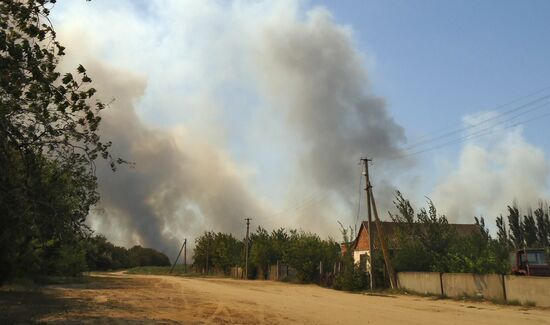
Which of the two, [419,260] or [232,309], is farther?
[419,260]

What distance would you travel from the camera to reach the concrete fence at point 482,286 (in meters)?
22.1

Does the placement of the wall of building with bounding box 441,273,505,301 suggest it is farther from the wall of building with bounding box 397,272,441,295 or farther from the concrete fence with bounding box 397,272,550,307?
the wall of building with bounding box 397,272,441,295

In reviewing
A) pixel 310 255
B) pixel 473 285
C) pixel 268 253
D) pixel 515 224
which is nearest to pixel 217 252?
pixel 268 253

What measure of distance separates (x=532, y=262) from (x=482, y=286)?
346 cm

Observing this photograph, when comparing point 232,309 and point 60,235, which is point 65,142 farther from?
point 232,309

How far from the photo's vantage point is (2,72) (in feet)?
30.3

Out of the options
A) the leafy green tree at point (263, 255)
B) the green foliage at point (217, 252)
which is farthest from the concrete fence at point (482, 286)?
the green foliage at point (217, 252)

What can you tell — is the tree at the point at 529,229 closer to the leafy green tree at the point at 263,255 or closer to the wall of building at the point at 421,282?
the leafy green tree at the point at 263,255

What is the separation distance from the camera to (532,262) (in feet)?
86.7

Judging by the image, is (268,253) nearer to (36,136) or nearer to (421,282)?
(421,282)

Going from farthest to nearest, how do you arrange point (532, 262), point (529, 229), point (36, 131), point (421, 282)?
point (529, 229), point (421, 282), point (532, 262), point (36, 131)

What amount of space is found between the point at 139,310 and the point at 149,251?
12107 cm

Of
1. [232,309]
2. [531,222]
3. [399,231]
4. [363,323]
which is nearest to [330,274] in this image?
[399,231]

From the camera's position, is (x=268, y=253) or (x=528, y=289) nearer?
(x=528, y=289)
